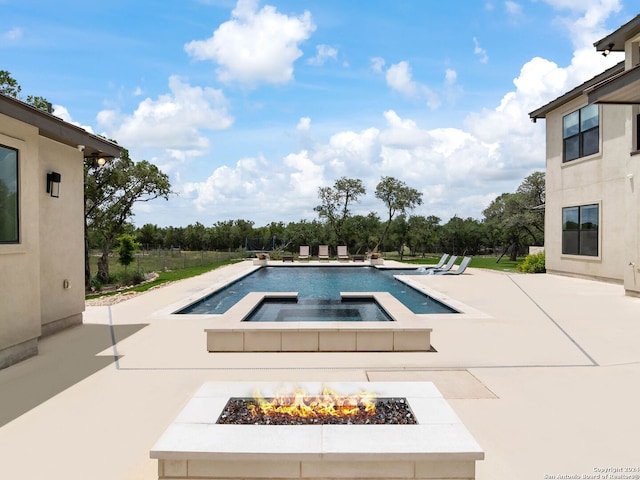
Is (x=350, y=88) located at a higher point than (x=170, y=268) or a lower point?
higher

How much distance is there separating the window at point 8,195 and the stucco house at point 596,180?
1133 centimetres

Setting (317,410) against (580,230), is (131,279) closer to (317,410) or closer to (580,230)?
(317,410)

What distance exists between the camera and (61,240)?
7.36 metres

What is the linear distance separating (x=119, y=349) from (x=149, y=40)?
8.86 metres

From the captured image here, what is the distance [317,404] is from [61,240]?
20.7 ft

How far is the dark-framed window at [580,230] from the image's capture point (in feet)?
46.7

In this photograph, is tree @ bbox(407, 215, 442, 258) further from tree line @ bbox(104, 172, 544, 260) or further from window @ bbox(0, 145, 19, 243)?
window @ bbox(0, 145, 19, 243)

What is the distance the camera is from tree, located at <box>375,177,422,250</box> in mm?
30375

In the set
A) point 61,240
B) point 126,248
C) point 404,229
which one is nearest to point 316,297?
point 61,240

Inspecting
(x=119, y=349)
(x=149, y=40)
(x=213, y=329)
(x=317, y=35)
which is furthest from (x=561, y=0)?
(x=119, y=349)

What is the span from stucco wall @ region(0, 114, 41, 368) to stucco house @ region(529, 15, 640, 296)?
11199 millimetres

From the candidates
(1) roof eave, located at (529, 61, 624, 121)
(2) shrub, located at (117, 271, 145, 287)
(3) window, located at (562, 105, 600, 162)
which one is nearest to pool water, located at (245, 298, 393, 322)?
(2) shrub, located at (117, 271, 145, 287)

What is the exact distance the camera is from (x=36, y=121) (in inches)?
228

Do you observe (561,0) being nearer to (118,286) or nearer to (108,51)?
(108,51)
